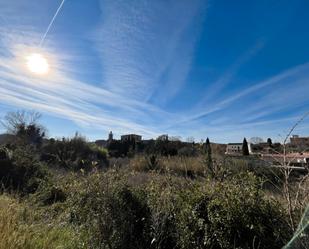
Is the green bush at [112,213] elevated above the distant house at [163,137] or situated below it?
Answer: below

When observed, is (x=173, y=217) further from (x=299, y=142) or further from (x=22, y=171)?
(x=22, y=171)

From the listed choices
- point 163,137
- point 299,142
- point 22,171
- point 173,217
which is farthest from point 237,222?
point 163,137

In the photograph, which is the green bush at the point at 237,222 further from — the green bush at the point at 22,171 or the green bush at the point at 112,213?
the green bush at the point at 22,171

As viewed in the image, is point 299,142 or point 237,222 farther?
point 299,142

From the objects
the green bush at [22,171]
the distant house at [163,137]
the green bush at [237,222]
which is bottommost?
the green bush at [237,222]

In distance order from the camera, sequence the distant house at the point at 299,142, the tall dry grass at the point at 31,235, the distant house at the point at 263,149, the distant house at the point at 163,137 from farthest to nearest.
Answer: the distant house at the point at 163,137 < the distant house at the point at 263,149 < the distant house at the point at 299,142 < the tall dry grass at the point at 31,235

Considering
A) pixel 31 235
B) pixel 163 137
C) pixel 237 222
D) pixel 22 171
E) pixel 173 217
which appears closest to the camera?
pixel 237 222

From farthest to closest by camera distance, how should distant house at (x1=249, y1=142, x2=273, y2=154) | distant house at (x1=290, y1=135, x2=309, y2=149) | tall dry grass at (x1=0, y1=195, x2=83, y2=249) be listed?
distant house at (x1=249, y1=142, x2=273, y2=154) → distant house at (x1=290, y1=135, x2=309, y2=149) → tall dry grass at (x1=0, y1=195, x2=83, y2=249)

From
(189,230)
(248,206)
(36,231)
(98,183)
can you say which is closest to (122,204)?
(98,183)

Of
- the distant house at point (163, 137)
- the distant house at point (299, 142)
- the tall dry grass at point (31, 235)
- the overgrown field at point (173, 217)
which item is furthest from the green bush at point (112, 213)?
the distant house at point (163, 137)

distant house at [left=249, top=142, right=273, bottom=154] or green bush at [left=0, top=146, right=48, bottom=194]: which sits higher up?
distant house at [left=249, top=142, right=273, bottom=154]

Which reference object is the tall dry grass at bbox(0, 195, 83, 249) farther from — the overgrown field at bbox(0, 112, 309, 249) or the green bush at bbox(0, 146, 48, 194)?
the green bush at bbox(0, 146, 48, 194)

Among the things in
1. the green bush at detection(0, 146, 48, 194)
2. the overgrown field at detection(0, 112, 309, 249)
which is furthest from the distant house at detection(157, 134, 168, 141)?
the overgrown field at detection(0, 112, 309, 249)

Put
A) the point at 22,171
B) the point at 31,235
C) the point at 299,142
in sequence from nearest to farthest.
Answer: the point at 31,235, the point at 299,142, the point at 22,171
